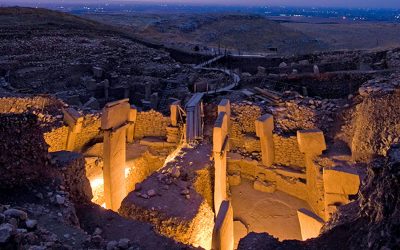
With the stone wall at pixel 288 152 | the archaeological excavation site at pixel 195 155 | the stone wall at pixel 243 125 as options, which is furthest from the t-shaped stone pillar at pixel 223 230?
the stone wall at pixel 243 125

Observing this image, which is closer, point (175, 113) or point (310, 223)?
point (310, 223)

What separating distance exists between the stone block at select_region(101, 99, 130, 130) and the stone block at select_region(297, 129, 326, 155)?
4.74m

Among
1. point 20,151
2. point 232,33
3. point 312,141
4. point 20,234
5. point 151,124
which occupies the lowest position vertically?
point 151,124

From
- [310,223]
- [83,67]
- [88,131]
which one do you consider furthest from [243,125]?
[83,67]

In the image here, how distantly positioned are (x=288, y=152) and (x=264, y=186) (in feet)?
4.11

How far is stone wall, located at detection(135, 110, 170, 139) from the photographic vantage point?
12.8 metres

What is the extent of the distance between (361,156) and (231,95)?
6024mm

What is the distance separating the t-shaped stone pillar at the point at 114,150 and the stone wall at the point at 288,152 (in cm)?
459

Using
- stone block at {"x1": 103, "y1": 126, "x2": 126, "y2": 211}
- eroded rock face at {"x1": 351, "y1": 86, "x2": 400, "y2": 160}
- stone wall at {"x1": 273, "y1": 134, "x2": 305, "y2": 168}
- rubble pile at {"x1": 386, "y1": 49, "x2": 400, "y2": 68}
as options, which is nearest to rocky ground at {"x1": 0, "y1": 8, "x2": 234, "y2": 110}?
stone block at {"x1": 103, "y1": 126, "x2": 126, "y2": 211}

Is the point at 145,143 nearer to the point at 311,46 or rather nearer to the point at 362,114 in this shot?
the point at 362,114

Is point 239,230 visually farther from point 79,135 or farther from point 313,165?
point 79,135

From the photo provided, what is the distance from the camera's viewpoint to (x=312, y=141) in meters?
10.2

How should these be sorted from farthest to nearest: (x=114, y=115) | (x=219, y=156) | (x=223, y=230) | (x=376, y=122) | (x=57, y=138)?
(x=57, y=138) < (x=114, y=115) < (x=376, y=122) < (x=219, y=156) < (x=223, y=230)

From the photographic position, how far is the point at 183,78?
60.9 ft
